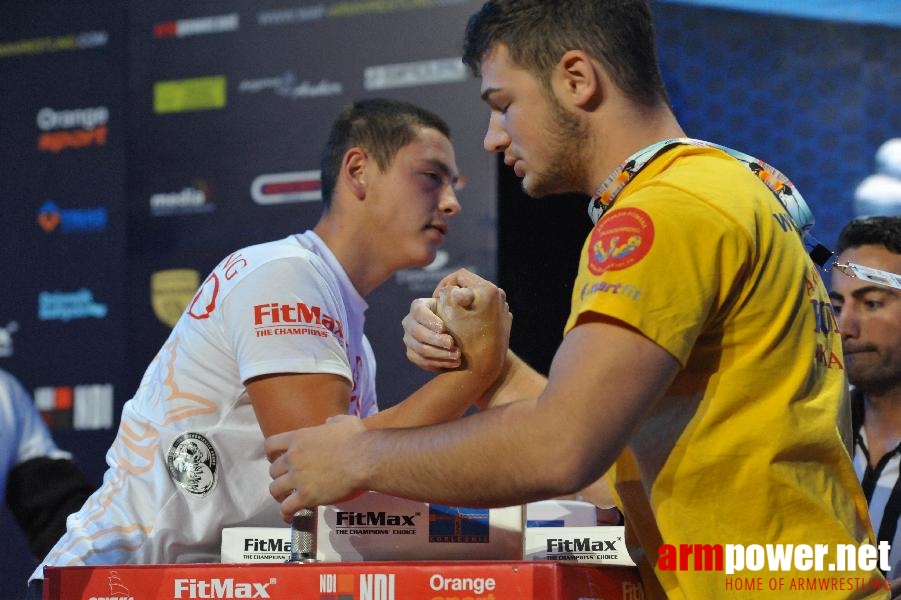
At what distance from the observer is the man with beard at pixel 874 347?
3.02 meters

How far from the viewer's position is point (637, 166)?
4.53 ft

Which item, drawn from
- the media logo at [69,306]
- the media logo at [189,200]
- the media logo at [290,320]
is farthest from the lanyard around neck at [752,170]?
the media logo at [69,306]

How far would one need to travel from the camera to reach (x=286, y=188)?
424 cm

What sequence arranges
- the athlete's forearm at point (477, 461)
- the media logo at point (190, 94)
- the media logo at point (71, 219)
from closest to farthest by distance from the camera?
1. the athlete's forearm at point (477, 461)
2. the media logo at point (190, 94)
3. the media logo at point (71, 219)

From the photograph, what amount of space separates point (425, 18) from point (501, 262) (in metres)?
0.91

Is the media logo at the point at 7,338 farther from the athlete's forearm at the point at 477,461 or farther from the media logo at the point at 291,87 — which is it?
the athlete's forearm at the point at 477,461

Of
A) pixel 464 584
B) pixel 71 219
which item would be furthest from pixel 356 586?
pixel 71 219

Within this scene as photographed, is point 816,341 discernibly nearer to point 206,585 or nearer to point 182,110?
point 206,585

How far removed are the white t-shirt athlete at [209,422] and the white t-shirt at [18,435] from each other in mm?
1336

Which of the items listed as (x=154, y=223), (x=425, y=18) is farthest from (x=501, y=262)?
(x=154, y=223)

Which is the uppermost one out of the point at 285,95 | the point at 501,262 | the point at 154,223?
the point at 285,95

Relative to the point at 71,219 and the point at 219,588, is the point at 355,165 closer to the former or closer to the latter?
the point at 219,588

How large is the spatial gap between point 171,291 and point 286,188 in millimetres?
604

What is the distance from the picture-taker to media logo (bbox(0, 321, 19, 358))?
4.87m
